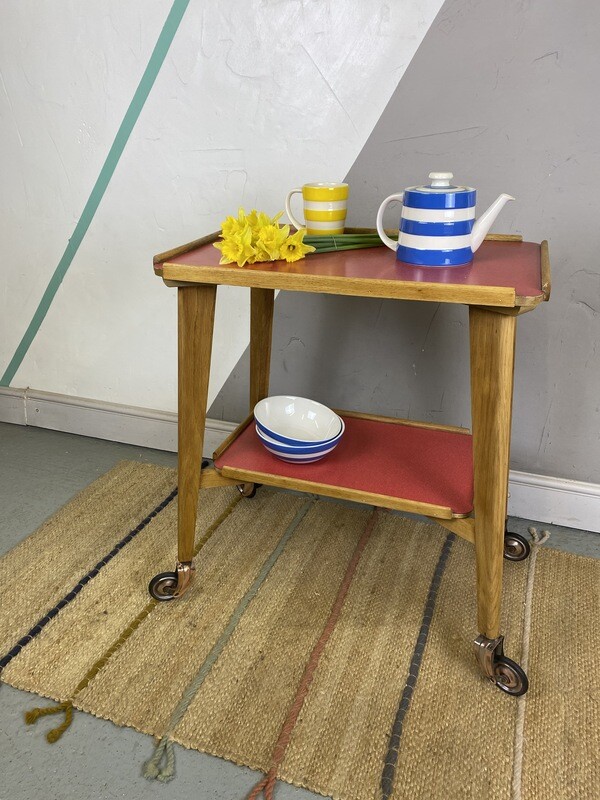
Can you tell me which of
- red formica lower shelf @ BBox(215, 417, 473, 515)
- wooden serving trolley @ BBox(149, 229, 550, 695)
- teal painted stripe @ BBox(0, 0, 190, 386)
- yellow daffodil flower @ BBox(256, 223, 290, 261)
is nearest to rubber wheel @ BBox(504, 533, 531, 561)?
wooden serving trolley @ BBox(149, 229, 550, 695)

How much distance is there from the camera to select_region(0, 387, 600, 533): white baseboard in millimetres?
1529

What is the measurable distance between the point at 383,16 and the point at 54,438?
1.43 metres

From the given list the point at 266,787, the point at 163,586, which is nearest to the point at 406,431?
the point at 163,586

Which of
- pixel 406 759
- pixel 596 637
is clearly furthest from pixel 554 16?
pixel 406 759

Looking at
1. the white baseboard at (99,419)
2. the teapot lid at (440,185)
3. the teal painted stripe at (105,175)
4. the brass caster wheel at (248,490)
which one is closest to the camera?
the teapot lid at (440,185)

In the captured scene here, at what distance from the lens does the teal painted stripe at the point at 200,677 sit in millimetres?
990

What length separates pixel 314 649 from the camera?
119 centimetres

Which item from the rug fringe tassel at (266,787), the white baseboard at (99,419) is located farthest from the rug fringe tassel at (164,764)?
the white baseboard at (99,419)

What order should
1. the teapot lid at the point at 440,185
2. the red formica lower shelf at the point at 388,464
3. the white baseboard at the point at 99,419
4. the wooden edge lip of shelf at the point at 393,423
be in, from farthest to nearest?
the white baseboard at the point at 99,419 → the wooden edge lip of shelf at the point at 393,423 → the red formica lower shelf at the point at 388,464 → the teapot lid at the point at 440,185

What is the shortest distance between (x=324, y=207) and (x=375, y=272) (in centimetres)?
23

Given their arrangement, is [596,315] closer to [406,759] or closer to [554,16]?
[554,16]

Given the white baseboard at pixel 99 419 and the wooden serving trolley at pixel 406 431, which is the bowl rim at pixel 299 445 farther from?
the white baseboard at pixel 99 419

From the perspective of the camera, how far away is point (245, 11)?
1.41 meters

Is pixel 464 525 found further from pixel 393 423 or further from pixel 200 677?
pixel 200 677
